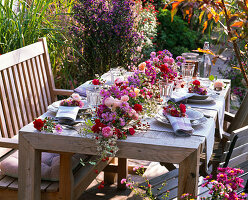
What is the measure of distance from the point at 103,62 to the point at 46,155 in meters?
2.45

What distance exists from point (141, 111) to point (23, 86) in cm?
124

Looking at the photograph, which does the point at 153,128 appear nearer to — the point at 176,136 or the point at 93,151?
the point at 176,136

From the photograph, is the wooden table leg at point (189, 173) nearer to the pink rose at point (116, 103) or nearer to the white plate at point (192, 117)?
the white plate at point (192, 117)

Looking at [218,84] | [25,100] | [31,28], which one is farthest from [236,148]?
[31,28]

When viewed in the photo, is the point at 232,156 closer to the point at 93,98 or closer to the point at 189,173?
the point at 189,173

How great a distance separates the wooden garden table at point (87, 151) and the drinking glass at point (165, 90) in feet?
1.78

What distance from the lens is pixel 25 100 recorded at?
3.28m

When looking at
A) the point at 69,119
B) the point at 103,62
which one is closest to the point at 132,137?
the point at 69,119

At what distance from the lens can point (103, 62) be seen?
16.6 ft

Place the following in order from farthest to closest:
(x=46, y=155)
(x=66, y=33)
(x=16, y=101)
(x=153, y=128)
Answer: (x=66, y=33) < (x=16, y=101) < (x=46, y=155) < (x=153, y=128)

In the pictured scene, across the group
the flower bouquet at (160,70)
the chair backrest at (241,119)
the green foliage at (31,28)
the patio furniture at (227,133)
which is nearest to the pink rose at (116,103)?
the flower bouquet at (160,70)

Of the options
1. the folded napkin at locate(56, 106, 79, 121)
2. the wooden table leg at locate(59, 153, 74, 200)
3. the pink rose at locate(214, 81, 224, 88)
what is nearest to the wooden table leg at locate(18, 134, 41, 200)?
the wooden table leg at locate(59, 153, 74, 200)

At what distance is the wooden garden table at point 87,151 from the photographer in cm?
219

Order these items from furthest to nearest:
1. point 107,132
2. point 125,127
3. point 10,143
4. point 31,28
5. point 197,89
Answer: point 31,28 → point 197,89 → point 10,143 → point 125,127 → point 107,132
